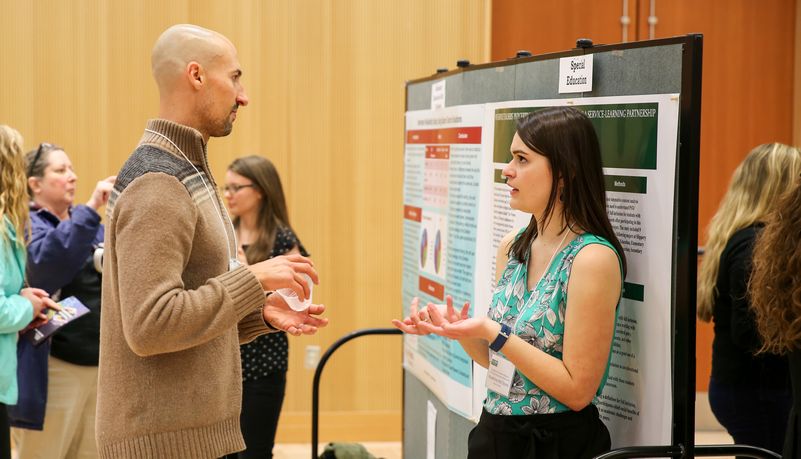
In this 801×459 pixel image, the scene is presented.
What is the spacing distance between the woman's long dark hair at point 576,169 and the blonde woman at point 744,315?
131 centimetres

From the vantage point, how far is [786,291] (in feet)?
7.68

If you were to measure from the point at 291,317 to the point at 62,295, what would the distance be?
2.02m

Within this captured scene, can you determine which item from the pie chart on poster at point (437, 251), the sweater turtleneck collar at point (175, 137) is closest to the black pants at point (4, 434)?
the pie chart on poster at point (437, 251)

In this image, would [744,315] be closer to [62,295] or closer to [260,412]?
[260,412]

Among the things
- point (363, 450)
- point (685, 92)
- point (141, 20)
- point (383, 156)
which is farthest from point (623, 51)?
point (141, 20)

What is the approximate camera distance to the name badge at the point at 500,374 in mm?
2217

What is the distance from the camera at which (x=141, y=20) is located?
5562 mm

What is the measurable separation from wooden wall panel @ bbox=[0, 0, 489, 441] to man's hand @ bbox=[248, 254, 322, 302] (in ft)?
11.9

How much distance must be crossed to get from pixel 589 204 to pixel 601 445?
583mm

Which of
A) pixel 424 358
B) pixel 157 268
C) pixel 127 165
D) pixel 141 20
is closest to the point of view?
pixel 157 268

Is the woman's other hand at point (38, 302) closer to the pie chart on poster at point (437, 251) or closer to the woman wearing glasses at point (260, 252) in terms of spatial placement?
the woman wearing glasses at point (260, 252)

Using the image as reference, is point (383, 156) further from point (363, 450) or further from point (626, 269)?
point (626, 269)

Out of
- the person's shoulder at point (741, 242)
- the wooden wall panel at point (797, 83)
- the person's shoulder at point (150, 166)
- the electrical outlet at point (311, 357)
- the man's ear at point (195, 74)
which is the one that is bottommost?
the electrical outlet at point (311, 357)

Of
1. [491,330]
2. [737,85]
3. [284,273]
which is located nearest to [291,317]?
[284,273]
